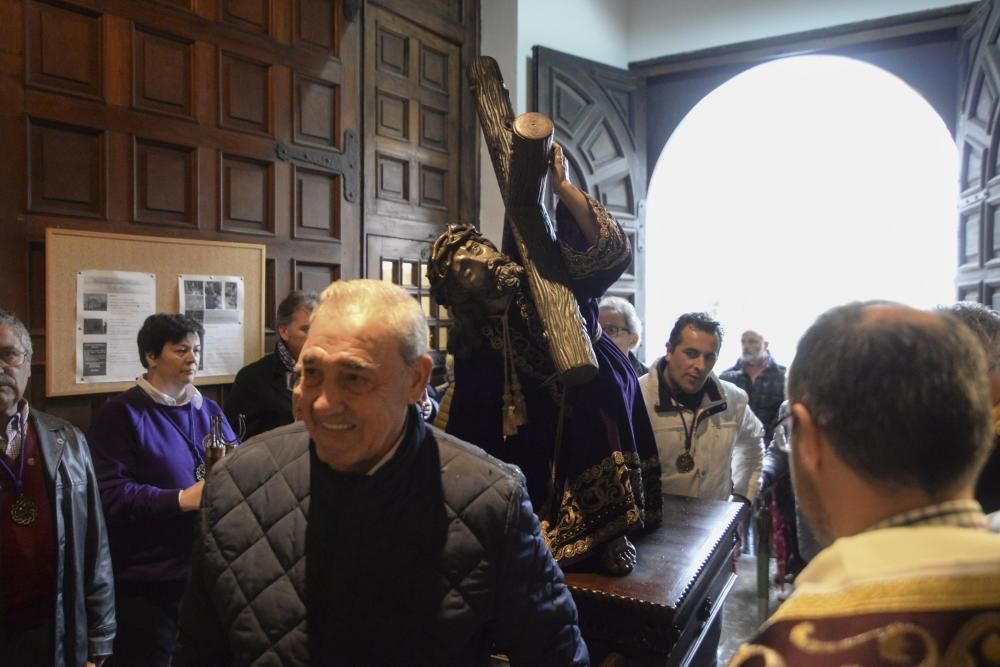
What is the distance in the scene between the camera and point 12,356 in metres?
1.86

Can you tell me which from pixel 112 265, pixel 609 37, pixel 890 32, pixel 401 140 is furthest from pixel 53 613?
pixel 890 32

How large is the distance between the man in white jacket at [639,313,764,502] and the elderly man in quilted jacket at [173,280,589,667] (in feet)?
4.95

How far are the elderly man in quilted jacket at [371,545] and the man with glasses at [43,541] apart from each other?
910mm

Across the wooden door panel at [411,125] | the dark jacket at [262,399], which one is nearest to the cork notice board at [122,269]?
the dark jacket at [262,399]

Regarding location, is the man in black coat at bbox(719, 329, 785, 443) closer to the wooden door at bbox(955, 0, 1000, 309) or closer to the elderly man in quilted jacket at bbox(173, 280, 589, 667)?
the wooden door at bbox(955, 0, 1000, 309)

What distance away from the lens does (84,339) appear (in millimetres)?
2777

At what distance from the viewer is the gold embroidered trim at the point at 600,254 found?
1.55 metres

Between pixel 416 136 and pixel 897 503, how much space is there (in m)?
3.91

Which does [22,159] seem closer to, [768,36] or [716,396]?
[716,396]

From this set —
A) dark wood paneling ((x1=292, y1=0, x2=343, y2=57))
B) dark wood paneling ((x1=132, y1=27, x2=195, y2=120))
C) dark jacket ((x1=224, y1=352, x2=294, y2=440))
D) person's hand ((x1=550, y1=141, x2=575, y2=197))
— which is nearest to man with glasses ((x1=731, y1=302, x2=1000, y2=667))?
person's hand ((x1=550, y1=141, x2=575, y2=197))

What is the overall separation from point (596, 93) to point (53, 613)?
4.39m

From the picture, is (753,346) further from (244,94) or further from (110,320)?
(110,320)

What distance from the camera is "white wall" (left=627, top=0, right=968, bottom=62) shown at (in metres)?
4.62

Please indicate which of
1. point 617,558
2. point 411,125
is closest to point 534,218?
point 617,558
